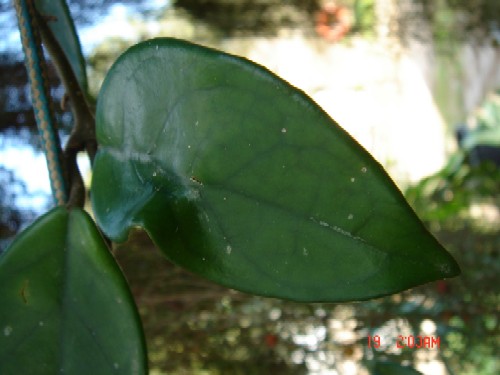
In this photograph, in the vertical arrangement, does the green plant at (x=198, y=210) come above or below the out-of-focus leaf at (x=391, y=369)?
above

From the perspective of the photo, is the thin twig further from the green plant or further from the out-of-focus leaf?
the out-of-focus leaf
